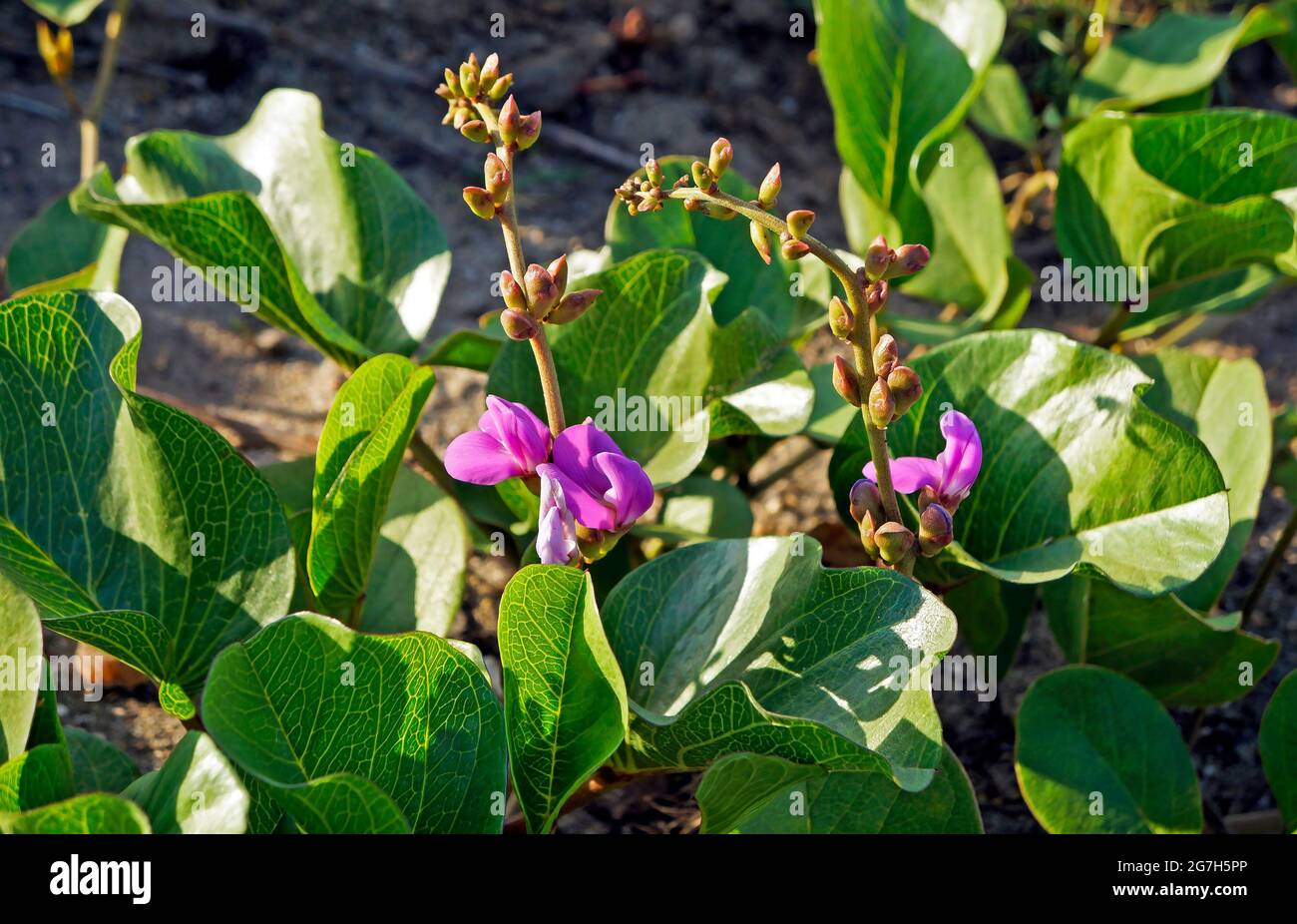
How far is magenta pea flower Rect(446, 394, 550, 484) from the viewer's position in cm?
110

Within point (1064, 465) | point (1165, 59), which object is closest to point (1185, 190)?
point (1165, 59)

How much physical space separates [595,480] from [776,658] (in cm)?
23

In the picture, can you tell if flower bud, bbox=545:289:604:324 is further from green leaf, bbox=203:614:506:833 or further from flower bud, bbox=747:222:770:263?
green leaf, bbox=203:614:506:833

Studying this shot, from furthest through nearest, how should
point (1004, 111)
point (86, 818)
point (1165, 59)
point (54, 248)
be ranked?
1. point (1004, 111)
2. point (1165, 59)
3. point (54, 248)
4. point (86, 818)

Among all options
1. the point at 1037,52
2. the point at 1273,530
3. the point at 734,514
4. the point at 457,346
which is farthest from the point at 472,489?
the point at 1037,52

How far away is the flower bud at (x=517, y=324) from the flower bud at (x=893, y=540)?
34cm

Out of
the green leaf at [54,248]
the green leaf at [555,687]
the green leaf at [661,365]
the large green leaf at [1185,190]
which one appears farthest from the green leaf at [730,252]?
the green leaf at [54,248]

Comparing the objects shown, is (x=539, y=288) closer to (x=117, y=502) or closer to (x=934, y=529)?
(x=934, y=529)

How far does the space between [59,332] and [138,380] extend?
910 mm

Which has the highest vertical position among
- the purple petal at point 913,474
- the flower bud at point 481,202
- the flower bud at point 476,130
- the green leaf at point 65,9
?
the green leaf at point 65,9

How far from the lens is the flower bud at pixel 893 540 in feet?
3.53

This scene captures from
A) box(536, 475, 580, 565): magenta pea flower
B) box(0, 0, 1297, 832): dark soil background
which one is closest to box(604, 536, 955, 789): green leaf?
box(536, 475, 580, 565): magenta pea flower

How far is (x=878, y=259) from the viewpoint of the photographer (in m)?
1.00

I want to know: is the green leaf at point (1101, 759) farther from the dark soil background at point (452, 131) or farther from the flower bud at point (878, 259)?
the dark soil background at point (452, 131)
